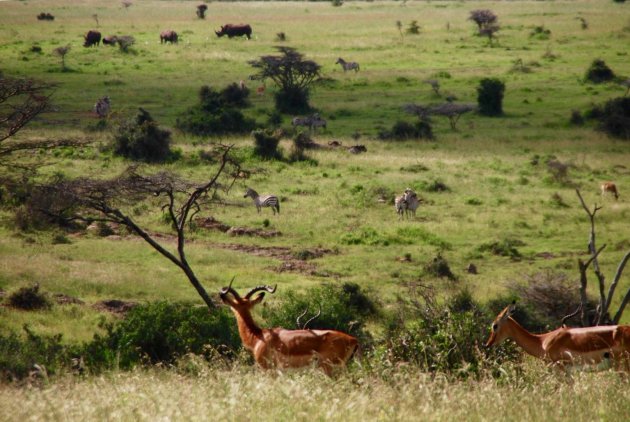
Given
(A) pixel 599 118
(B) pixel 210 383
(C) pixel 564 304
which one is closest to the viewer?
(B) pixel 210 383

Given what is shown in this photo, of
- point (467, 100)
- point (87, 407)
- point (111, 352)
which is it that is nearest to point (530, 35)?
point (467, 100)

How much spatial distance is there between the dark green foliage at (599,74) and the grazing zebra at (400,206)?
85.0 feet

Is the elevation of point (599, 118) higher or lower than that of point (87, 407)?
lower

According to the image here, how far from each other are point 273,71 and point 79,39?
23360 mm

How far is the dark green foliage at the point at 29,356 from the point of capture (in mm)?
10359

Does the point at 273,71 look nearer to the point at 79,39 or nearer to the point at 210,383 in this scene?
the point at 79,39

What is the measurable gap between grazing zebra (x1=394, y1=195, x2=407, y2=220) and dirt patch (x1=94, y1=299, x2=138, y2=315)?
1008 cm

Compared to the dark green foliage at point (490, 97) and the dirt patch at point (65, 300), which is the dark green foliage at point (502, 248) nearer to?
the dirt patch at point (65, 300)

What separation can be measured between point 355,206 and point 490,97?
17.5 m

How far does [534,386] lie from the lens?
7340 mm

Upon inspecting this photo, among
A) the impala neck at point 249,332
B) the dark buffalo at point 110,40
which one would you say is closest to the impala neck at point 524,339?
the impala neck at point 249,332

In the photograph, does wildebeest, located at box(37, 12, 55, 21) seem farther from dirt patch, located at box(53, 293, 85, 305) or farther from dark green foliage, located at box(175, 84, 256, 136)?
dirt patch, located at box(53, 293, 85, 305)

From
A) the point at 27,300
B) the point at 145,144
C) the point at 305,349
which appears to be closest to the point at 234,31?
the point at 145,144

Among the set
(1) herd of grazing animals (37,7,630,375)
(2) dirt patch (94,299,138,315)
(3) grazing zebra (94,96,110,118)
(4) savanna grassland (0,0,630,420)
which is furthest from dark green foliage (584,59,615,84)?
(1) herd of grazing animals (37,7,630,375)
